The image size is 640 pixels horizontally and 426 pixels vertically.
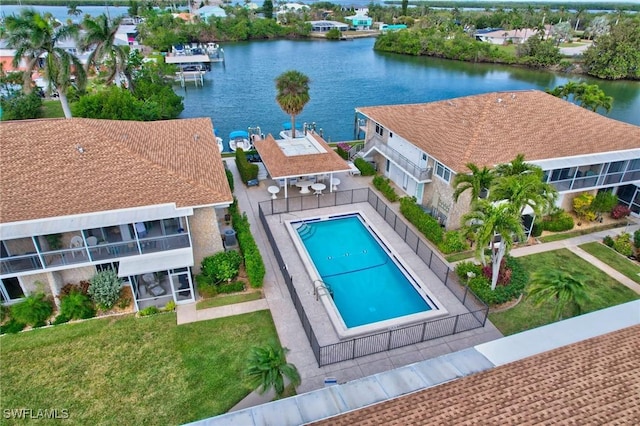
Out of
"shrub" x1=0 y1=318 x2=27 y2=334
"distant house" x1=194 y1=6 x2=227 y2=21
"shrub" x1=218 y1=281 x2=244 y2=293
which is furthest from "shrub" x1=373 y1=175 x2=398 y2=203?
"distant house" x1=194 y1=6 x2=227 y2=21

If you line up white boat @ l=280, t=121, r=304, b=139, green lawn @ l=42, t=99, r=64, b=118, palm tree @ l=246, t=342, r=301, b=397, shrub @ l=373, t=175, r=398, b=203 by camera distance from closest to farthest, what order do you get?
palm tree @ l=246, t=342, r=301, b=397 → shrub @ l=373, t=175, r=398, b=203 → white boat @ l=280, t=121, r=304, b=139 → green lawn @ l=42, t=99, r=64, b=118

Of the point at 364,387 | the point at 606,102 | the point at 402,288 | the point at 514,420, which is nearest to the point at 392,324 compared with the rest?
the point at 402,288

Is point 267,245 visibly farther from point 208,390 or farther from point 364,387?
point 364,387

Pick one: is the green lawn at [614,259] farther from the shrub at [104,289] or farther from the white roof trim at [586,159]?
the shrub at [104,289]

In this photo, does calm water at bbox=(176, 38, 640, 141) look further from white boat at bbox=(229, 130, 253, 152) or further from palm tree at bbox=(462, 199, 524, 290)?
palm tree at bbox=(462, 199, 524, 290)

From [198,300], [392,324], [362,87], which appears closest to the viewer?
[392,324]

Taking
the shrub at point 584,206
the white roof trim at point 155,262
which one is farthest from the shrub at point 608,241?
the white roof trim at point 155,262
